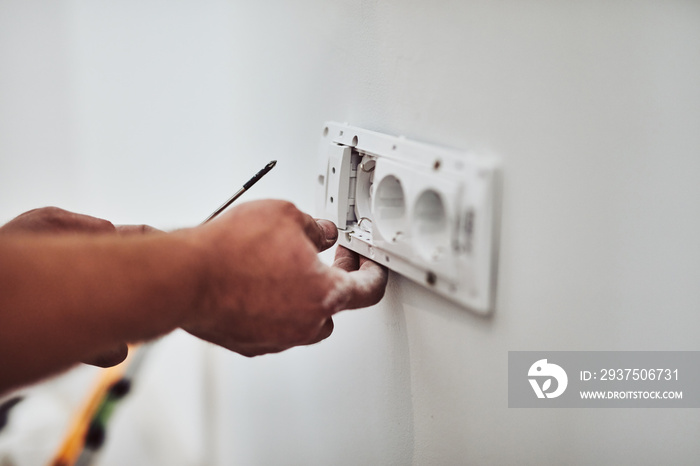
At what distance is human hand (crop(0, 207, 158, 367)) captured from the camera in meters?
0.58

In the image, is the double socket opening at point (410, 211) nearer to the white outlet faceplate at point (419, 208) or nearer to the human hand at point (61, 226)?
the white outlet faceplate at point (419, 208)

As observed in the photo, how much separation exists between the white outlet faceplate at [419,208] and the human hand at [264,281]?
7 centimetres

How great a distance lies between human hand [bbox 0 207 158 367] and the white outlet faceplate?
229 mm

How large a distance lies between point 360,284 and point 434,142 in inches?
5.5

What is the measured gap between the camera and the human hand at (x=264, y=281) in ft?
1.42

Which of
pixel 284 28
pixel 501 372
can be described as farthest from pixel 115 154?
pixel 501 372

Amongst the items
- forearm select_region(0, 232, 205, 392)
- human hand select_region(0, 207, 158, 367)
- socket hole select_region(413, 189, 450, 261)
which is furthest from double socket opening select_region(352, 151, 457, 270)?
human hand select_region(0, 207, 158, 367)

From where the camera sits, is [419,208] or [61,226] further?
[61,226]

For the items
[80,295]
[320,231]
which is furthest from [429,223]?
[80,295]

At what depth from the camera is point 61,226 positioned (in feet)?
1.94

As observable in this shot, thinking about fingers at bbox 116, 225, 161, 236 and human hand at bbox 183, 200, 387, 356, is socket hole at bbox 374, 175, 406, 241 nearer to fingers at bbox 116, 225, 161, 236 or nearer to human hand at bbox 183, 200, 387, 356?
human hand at bbox 183, 200, 387, 356

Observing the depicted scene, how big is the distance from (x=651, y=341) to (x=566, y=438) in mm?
98

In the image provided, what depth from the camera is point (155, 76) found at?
98cm

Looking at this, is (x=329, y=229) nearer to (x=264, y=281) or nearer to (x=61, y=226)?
(x=264, y=281)
